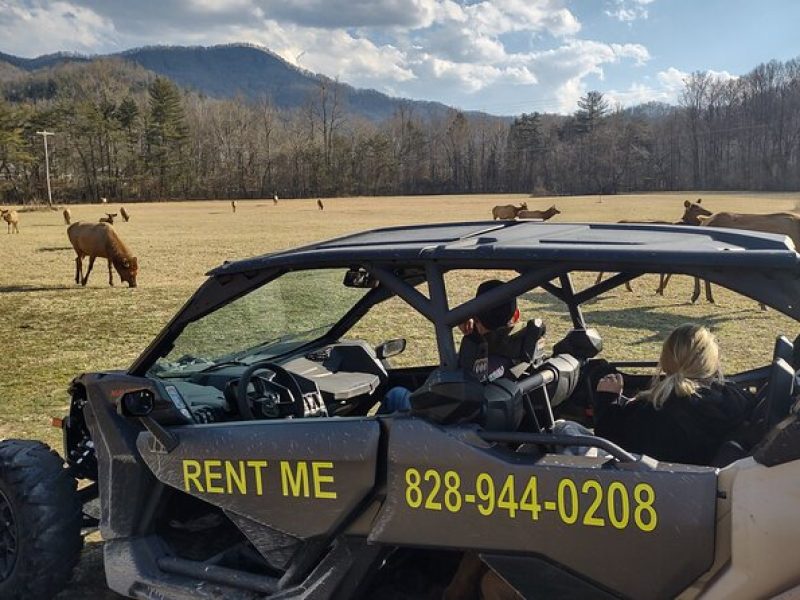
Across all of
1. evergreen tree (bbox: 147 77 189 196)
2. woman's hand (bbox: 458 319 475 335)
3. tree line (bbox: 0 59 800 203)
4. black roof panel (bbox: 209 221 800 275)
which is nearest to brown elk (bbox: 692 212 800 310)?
black roof panel (bbox: 209 221 800 275)

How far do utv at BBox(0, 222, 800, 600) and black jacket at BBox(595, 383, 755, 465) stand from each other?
0.09m

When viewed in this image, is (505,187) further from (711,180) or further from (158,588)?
(158,588)

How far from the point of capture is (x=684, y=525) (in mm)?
2223

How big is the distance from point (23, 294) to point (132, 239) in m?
17.4

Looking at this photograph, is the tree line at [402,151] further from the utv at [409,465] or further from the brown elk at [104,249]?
the utv at [409,465]

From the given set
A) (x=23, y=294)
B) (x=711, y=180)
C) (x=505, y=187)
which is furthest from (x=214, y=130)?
(x=23, y=294)

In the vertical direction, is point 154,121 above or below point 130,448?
above

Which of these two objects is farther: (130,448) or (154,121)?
(154,121)

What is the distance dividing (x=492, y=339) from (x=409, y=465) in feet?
2.51

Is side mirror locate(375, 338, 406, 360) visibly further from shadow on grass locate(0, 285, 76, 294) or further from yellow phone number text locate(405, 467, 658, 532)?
shadow on grass locate(0, 285, 76, 294)

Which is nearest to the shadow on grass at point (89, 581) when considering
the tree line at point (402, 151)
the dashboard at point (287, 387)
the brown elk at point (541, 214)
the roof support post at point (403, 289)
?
the dashboard at point (287, 387)

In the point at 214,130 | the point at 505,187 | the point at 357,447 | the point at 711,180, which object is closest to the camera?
the point at 357,447

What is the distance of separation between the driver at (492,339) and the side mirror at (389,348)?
152 cm

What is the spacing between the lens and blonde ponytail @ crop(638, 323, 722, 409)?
3.01 meters
